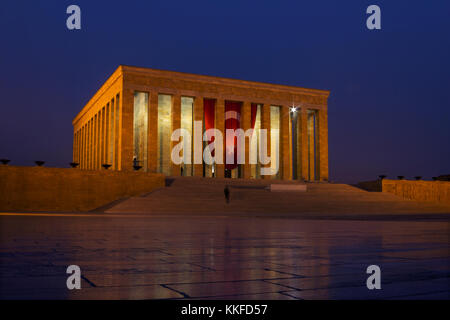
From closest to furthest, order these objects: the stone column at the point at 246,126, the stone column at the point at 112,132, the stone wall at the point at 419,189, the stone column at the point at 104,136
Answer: the stone wall at the point at 419,189 < the stone column at the point at 112,132 < the stone column at the point at 246,126 < the stone column at the point at 104,136

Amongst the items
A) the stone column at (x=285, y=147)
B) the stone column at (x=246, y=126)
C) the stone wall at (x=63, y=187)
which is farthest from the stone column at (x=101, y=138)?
the stone column at (x=285, y=147)

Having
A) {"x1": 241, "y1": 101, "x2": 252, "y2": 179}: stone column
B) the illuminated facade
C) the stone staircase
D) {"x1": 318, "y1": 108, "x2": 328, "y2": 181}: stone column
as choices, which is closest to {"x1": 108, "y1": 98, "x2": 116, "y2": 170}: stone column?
the illuminated facade

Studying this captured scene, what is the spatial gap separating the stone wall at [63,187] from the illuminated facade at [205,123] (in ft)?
27.4

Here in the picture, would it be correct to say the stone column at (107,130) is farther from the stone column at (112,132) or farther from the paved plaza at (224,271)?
the paved plaza at (224,271)

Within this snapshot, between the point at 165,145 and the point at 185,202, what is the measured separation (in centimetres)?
2061

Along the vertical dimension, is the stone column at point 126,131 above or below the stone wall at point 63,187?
above

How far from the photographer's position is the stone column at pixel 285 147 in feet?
174

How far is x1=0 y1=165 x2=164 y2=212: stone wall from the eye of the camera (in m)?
32.4

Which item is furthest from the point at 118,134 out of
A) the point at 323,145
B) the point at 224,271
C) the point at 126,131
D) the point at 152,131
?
the point at 224,271

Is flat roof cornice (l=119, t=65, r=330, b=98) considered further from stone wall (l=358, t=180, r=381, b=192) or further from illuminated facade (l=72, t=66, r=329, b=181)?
stone wall (l=358, t=180, r=381, b=192)

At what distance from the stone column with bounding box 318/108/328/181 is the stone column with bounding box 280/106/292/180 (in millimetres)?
4308

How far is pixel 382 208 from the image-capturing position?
109 feet

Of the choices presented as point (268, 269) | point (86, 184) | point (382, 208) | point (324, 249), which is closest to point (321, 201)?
point (382, 208)
